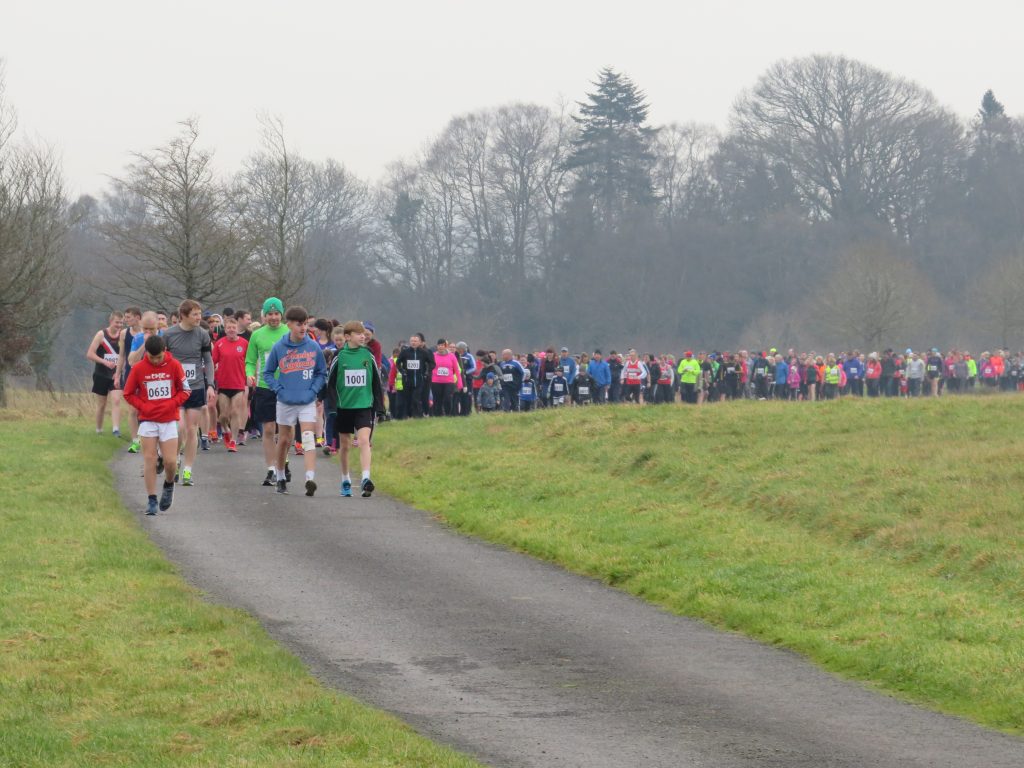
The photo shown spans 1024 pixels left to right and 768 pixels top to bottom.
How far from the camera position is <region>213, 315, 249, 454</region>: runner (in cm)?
2089

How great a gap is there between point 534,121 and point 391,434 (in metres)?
66.2

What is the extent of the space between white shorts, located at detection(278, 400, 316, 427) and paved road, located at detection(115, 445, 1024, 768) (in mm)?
2156

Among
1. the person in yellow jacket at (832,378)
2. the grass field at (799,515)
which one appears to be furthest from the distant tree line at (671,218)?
the grass field at (799,515)

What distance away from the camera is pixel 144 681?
792 cm

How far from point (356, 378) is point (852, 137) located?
231 ft

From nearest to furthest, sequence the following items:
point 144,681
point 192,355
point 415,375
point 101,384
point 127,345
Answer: point 144,681, point 192,355, point 127,345, point 101,384, point 415,375

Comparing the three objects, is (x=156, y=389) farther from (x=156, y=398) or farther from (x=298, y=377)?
(x=298, y=377)

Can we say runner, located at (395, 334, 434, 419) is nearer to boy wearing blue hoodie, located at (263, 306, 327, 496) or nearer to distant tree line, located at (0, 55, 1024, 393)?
boy wearing blue hoodie, located at (263, 306, 327, 496)

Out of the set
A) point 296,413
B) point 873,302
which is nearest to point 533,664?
point 296,413

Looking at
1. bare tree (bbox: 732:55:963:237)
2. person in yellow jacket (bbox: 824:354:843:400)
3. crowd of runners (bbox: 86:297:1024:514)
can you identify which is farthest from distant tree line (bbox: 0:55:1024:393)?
crowd of runners (bbox: 86:297:1024:514)

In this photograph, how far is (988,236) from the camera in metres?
88.7

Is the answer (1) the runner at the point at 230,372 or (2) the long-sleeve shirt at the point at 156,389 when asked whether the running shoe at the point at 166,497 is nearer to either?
(2) the long-sleeve shirt at the point at 156,389

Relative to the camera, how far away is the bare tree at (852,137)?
268 feet

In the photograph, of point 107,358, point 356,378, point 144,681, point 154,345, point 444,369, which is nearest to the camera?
point 144,681
